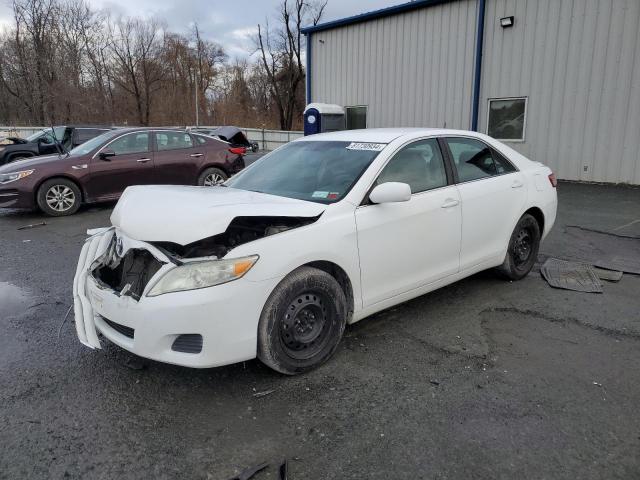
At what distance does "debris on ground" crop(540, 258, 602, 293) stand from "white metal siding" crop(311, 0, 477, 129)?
8.67m

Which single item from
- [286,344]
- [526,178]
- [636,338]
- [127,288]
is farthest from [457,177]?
[127,288]

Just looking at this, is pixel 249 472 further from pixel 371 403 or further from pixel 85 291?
pixel 85 291

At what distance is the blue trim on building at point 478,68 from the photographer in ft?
41.8

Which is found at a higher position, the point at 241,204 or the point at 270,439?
the point at 241,204

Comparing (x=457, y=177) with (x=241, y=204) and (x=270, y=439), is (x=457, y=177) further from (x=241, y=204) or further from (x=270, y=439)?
(x=270, y=439)

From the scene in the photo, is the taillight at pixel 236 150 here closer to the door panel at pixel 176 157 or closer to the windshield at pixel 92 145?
the door panel at pixel 176 157

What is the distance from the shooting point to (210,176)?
10.6 metres

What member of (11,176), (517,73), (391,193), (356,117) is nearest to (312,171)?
(391,193)

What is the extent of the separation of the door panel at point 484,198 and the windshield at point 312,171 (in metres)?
0.94

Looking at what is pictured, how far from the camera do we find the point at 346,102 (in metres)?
16.4

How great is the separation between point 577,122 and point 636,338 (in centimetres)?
954

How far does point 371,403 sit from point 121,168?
793 centimetres

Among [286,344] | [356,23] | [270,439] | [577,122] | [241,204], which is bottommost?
[270,439]

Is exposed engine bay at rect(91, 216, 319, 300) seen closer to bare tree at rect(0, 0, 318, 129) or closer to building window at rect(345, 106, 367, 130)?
building window at rect(345, 106, 367, 130)
